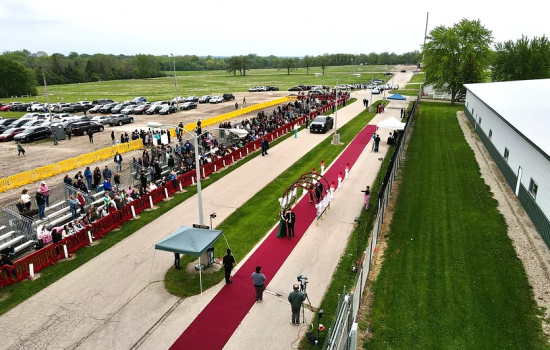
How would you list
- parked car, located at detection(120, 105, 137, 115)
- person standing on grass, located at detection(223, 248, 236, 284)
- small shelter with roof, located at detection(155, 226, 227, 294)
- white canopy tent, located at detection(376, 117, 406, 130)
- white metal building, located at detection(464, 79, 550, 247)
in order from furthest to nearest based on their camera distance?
parked car, located at detection(120, 105, 137, 115)
white canopy tent, located at detection(376, 117, 406, 130)
white metal building, located at detection(464, 79, 550, 247)
person standing on grass, located at detection(223, 248, 236, 284)
small shelter with roof, located at detection(155, 226, 227, 294)

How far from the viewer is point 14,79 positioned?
297 ft

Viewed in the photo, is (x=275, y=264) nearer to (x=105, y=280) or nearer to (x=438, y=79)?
(x=105, y=280)

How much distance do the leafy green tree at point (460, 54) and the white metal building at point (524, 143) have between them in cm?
2738

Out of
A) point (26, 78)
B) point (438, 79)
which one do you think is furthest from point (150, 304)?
point (26, 78)

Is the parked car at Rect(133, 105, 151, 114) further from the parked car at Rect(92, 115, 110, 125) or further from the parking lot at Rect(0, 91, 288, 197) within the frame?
the parked car at Rect(92, 115, 110, 125)

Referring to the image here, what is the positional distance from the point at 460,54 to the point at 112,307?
6532 centimetres

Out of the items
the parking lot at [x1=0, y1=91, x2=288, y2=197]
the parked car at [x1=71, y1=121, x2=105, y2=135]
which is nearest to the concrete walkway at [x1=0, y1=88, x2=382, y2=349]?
the parking lot at [x1=0, y1=91, x2=288, y2=197]

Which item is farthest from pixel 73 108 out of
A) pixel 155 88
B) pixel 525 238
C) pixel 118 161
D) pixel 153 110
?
pixel 525 238

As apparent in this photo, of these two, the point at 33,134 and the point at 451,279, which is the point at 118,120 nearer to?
the point at 33,134

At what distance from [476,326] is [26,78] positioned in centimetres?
11089

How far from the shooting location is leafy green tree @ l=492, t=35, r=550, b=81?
60.5 metres

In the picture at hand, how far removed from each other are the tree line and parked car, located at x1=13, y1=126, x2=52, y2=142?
189ft

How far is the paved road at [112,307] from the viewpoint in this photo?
11453 mm

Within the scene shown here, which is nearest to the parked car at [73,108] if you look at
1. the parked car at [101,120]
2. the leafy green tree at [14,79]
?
the parked car at [101,120]
